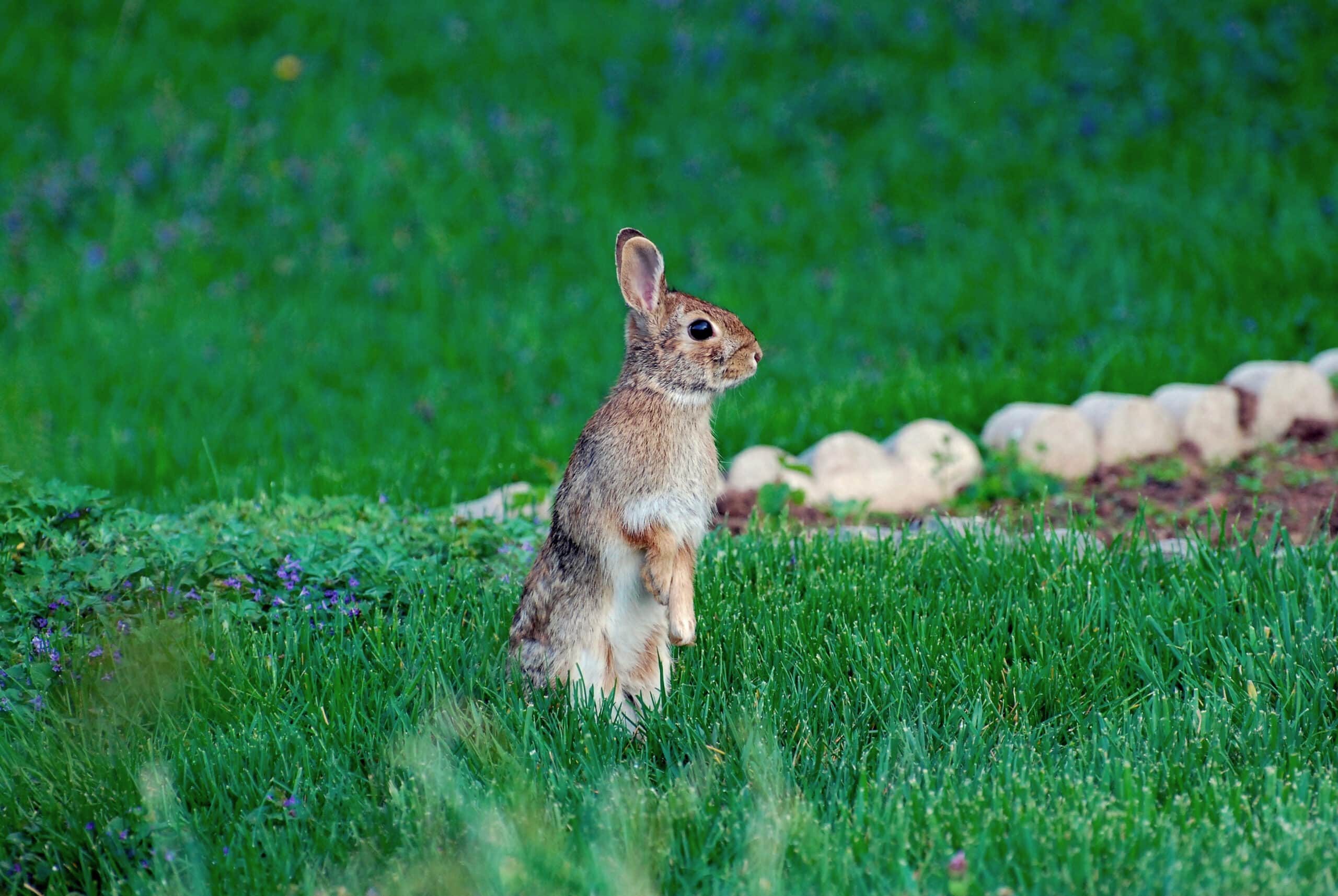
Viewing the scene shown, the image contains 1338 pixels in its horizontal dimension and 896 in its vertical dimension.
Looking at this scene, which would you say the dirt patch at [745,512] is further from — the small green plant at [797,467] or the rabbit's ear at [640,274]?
the rabbit's ear at [640,274]

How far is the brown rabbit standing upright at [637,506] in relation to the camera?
12.8ft

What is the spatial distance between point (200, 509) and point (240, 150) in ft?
19.6

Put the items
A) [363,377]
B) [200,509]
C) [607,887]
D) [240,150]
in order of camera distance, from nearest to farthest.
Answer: [607,887]
[200,509]
[363,377]
[240,150]

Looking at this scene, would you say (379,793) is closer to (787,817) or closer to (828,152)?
(787,817)

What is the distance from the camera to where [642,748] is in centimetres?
391

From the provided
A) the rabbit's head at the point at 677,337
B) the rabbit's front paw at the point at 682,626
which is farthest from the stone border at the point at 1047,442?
the rabbit's front paw at the point at 682,626

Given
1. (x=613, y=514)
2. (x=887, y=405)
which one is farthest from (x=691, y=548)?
(x=887, y=405)

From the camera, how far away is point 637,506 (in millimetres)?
3887

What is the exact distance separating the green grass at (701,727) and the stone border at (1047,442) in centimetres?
108

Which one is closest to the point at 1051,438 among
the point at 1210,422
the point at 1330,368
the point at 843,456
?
the point at 1210,422

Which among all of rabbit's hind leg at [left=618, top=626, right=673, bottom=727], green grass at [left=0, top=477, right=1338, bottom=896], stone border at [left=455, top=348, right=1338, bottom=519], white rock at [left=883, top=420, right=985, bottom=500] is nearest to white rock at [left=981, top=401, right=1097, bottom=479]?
stone border at [left=455, top=348, right=1338, bottom=519]

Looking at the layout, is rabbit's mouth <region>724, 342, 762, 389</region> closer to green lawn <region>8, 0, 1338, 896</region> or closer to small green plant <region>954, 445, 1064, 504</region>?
green lawn <region>8, 0, 1338, 896</region>

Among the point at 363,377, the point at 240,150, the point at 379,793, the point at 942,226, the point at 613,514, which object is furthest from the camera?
the point at 240,150

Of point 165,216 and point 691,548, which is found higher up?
point 165,216
